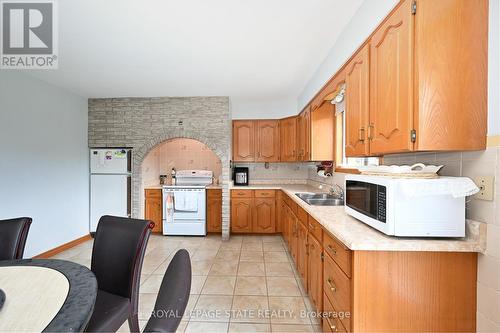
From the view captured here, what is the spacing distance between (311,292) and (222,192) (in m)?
2.39

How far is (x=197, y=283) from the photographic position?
2447 millimetres

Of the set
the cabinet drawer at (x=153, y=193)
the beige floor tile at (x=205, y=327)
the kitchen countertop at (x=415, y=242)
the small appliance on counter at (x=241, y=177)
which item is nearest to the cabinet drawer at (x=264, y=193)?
the small appliance on counter at (x=241, y=177)

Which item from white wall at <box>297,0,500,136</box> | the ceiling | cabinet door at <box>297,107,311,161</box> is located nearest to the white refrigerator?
the ceiling

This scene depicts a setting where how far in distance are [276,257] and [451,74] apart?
8.92ft

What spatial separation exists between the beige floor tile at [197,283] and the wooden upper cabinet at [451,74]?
2272 millimetres

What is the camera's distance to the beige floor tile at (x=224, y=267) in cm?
269

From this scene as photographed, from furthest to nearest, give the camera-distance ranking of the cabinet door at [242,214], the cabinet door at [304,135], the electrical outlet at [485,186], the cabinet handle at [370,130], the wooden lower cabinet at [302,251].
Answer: the cabinet door at [242,214] → the cabinet door at [304,135] → the wooden lower cabinet at [302,251] → the cabinet handle at [370,130] → the electrical outlet at [485,186]

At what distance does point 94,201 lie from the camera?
3941 millimetres

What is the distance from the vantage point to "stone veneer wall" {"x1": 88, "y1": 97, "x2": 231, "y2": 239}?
12.8 ft

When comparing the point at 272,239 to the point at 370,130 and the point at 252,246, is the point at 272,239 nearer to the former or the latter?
the point at 252,246

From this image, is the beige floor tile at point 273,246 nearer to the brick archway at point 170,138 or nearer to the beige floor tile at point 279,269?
the beige floor tile at point 279,269

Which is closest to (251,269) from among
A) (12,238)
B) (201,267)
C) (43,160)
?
(201,267)

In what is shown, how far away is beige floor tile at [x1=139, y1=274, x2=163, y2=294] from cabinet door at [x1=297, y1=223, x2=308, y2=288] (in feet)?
4.91

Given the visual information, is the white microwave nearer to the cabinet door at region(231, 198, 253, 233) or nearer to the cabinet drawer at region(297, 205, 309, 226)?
the cabinet drawer at region(297, 205, 309, 226)
